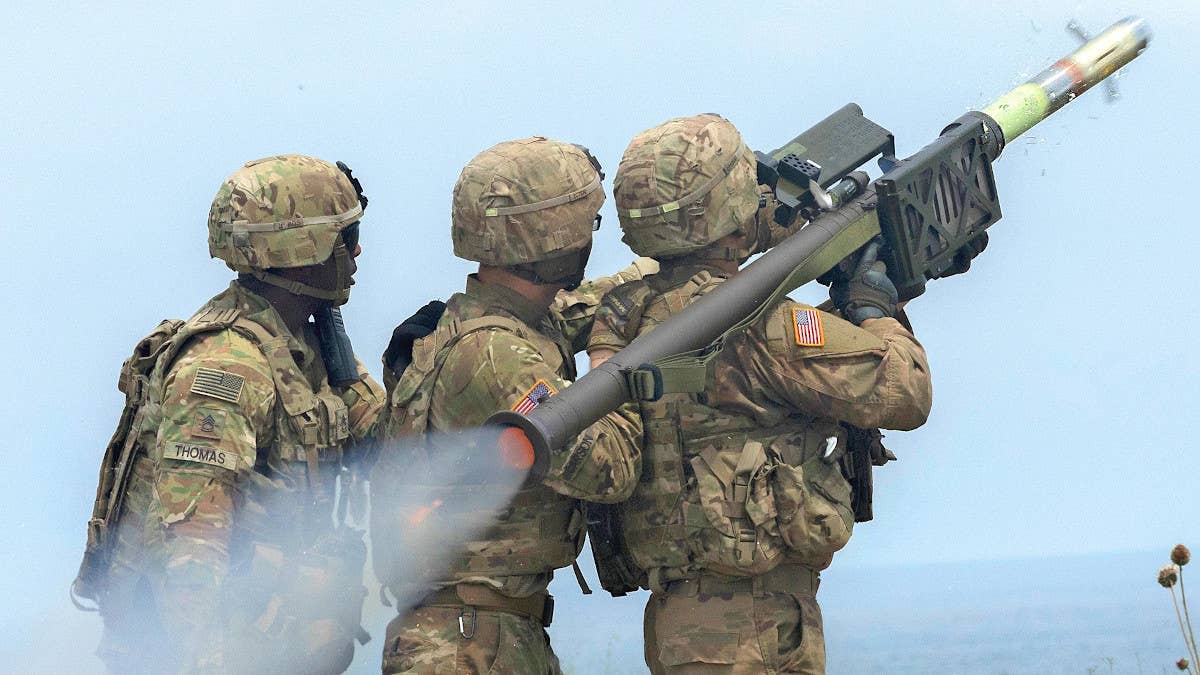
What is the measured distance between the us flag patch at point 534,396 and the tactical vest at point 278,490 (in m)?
1.41

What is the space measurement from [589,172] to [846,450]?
1.97 m

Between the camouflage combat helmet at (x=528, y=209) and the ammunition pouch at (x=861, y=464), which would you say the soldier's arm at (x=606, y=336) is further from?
the ammunition pouch at (x=861, y=464)

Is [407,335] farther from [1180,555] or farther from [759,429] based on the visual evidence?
[1180,555]

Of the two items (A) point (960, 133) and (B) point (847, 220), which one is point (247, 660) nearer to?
(B) point (847, 220)

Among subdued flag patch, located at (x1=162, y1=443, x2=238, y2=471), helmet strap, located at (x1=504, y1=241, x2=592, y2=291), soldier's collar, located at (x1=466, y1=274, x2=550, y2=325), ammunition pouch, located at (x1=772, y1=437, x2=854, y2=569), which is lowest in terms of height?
ammunition pouch, located at (x1=772, y1=437, x2=854, y2=569)

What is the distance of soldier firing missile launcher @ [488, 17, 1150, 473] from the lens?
328 inches

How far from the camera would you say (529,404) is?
28.0ft

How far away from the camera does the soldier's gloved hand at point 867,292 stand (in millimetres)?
9273

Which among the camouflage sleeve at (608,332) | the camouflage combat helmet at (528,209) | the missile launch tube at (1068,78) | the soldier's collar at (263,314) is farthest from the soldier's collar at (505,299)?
the missile launch tube at (1068,78)

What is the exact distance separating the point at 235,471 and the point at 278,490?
43cm

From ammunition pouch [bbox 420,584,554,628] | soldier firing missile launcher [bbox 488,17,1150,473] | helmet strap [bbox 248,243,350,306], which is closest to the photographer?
soldier firing missile launcher [bbox 488,17,1150,473]

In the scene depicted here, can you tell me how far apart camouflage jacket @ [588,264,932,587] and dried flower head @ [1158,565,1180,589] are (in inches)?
77.0

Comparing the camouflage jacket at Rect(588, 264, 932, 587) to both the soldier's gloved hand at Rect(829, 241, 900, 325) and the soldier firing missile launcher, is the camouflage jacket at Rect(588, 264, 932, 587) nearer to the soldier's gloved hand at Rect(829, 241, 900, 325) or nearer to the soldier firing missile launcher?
the soldier's gloved hand at Rect(829, 241, 900, 325)

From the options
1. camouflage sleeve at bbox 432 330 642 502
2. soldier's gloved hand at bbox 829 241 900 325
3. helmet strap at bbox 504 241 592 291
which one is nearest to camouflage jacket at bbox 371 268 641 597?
camouflage sleeve at bbox 432 330 642 502
